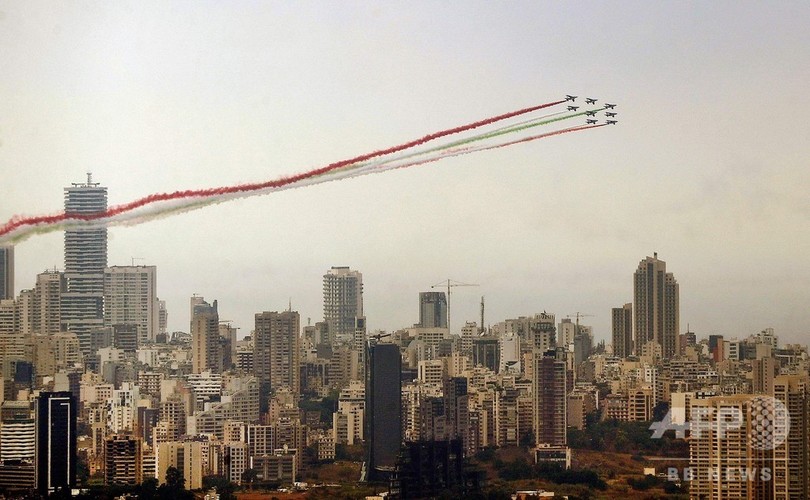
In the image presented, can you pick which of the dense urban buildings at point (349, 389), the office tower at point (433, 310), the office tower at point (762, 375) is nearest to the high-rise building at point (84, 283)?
the dense urban buildings at point (349, 389)

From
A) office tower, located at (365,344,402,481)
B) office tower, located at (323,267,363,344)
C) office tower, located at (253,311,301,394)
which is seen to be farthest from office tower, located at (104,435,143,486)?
office tower, located at (323,267,363,344)

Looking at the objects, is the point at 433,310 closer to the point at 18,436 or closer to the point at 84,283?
the point at 84,283

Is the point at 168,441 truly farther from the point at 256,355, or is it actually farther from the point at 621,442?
the point at 256,355

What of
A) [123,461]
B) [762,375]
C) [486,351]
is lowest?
[123,461]

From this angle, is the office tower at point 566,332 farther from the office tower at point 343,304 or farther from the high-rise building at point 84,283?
the high-rise building at point 84,283

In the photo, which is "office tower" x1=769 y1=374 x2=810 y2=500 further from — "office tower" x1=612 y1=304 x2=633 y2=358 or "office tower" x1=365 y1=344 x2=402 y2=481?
"office tower" x1=612 y1=304 x2=633 y2=358

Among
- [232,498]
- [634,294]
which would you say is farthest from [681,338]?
[232,498]

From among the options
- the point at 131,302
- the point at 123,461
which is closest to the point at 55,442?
the point at 123,461
